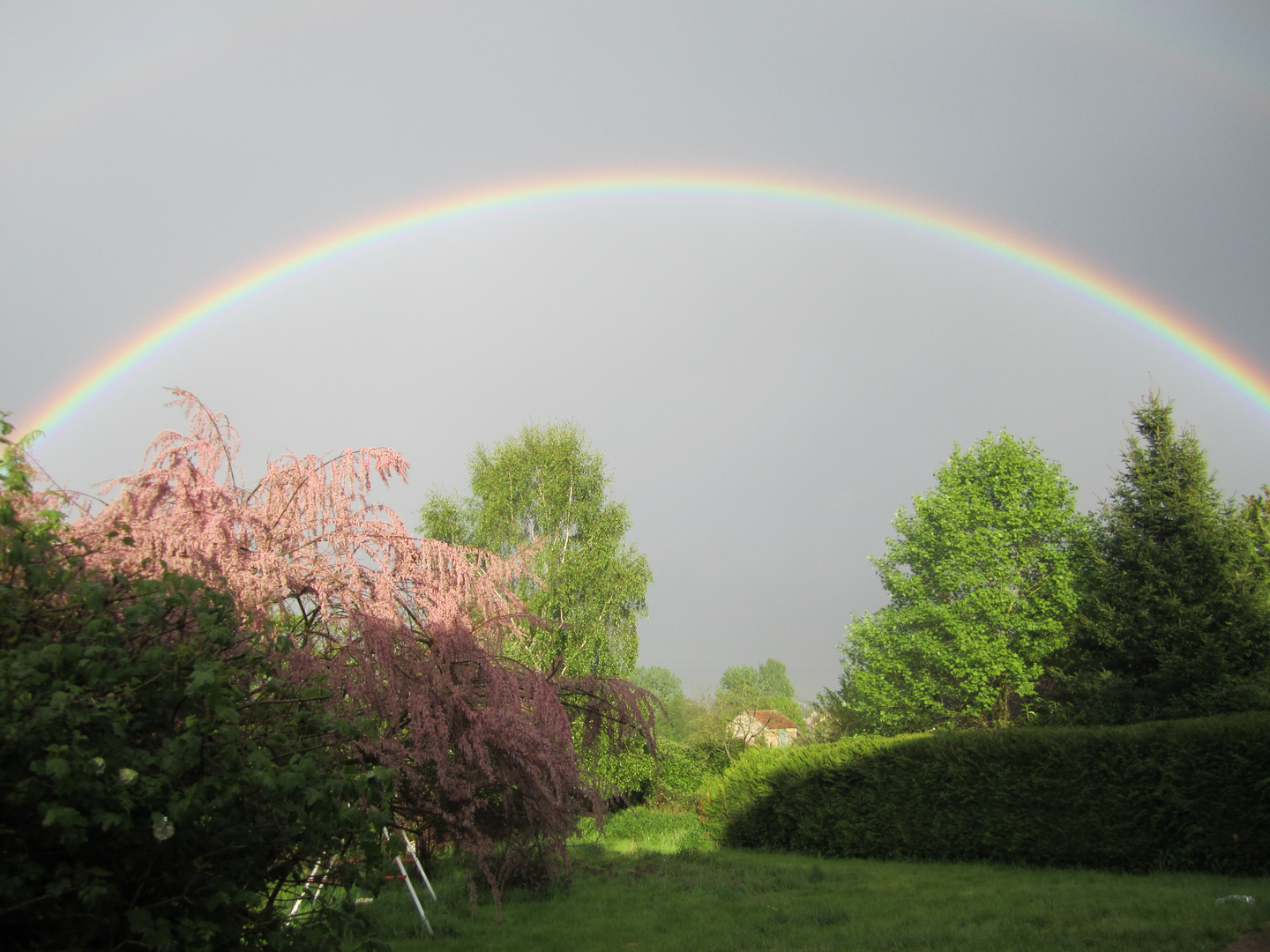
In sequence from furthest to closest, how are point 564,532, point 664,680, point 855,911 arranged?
point 664,680 → point 564,532 → point 855,911

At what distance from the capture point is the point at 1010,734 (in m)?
13.0

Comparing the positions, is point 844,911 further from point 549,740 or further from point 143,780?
point 143,780

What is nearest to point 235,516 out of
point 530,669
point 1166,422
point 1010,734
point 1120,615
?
point 530,669

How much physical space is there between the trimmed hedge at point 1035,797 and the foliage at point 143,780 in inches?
454

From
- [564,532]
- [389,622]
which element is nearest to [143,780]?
[389,622]

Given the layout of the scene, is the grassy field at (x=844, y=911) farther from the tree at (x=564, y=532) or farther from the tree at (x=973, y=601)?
the tree at (x=973, y=601)

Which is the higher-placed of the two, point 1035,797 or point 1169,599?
point 1169,599

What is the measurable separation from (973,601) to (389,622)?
2229 centimetres

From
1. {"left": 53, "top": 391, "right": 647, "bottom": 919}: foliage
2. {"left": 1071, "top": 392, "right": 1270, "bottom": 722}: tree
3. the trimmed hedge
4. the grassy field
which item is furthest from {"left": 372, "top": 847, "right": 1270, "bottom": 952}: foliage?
{"left": 1071, "top": 392, "right": 1270, "bottom": 722}: tree

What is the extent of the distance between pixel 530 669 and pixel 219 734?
389cm

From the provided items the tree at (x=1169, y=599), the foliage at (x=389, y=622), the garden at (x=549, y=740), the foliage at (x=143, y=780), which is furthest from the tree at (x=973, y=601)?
the foliage at (x=143, y=780)

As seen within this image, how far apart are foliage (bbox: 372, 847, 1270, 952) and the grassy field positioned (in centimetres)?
2

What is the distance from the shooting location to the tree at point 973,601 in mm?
23625

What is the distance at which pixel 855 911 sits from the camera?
870 centimetres
